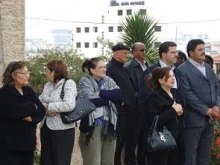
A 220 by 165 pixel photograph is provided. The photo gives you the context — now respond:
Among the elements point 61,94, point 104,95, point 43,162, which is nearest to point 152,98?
point 104,95

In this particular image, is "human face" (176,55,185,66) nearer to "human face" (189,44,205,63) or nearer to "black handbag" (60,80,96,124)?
"human face" (189,44,205,63)

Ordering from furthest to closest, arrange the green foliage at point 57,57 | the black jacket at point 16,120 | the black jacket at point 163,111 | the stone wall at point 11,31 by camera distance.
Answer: the green foliage at point 57,57 → the stone wall at point 11,31 → the black jacket at point 163,111 → the black jacket at point 16,120

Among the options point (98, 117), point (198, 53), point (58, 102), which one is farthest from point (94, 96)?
point (198, 53)

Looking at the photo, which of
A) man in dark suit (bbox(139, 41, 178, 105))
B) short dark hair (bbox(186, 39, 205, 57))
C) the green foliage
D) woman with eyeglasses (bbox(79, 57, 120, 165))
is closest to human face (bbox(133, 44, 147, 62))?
man in dark suit (bbox(139, 41, 178, 105))

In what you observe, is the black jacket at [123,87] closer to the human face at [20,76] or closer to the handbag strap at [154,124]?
the handbag strap at [154,124]

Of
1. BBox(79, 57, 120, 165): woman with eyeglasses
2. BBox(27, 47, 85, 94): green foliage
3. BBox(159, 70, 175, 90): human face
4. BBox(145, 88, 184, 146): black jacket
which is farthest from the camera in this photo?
A: BBox(27, 47, 85, 94): green foliage

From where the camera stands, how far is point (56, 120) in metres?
5.56

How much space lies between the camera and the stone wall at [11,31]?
239 inches

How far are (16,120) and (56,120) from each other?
58 centimetres

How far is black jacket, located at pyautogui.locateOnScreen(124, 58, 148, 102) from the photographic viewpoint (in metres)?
7.02

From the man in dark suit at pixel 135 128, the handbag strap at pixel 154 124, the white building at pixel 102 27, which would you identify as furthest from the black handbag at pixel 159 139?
the white building at pixel 102 27

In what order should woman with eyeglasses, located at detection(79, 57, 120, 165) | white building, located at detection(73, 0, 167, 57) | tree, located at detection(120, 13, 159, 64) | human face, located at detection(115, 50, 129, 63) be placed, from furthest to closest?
white building, located at detection(73, 0, 167, 57), tree, located at detection(120, 13, 159, 64), human face, located at detection(115, 50, 129, 63), woman with eyeglasses, located at detection(79, 57, 120, 165)

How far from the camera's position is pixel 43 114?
17.3 ft

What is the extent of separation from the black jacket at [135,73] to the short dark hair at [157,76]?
1142 mm
